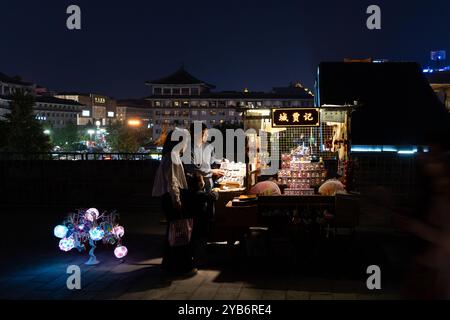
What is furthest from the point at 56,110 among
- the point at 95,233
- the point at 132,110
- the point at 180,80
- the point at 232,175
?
the point at 95,233

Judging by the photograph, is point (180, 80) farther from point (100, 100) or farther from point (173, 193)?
point (173, 193)

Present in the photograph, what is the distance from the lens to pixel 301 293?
6008 millimetres

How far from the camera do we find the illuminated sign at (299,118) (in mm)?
8078

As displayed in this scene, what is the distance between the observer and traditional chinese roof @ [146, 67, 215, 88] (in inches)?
3199

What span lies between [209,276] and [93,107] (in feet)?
348

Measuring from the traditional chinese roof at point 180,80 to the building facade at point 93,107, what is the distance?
23690 millimetres

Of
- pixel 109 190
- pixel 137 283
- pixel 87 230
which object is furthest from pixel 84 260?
pixel 109 190

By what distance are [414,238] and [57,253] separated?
21.9 feet

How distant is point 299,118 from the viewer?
8.12m

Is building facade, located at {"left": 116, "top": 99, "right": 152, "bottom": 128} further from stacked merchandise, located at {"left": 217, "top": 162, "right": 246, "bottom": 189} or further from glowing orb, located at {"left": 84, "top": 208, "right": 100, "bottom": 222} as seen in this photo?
glowing orb, located at {"left": 84, "top": 208, "right": 100, "bottom": 222}

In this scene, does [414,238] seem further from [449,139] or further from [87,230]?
[87,230]

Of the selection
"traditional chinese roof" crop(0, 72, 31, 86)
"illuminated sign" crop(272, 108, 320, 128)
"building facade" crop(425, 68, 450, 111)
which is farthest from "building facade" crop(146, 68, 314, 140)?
"illuminated sign" crop(272, 108, 320, 128)

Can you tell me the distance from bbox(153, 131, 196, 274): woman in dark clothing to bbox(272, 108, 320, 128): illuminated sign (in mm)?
2093

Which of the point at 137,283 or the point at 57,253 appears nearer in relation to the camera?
the point at 137,283
